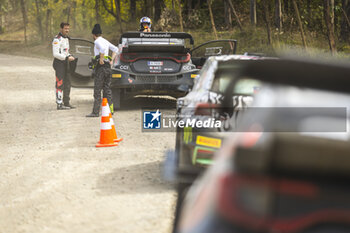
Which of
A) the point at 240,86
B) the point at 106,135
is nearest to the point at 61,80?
the point at 106,135

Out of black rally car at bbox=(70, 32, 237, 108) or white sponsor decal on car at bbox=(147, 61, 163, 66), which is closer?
black rally car at bbox=(70, 32, 237, 108)

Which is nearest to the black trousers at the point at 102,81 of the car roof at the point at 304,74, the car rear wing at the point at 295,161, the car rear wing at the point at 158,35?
the car rear wing at the point at 158,35

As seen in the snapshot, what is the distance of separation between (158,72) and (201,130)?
25.9 ft

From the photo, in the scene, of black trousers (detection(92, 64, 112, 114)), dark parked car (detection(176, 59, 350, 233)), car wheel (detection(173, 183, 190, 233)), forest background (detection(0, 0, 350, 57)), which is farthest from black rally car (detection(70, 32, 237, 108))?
dark parked car (detection(176, 59, 350, 233))

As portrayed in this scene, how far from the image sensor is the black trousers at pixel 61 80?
50.2 ft

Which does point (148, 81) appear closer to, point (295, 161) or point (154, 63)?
point (154, 63)

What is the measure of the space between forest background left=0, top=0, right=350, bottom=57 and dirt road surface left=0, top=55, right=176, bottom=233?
2.34 m

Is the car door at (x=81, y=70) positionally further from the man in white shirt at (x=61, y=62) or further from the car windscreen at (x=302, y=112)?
the car windscreen at (x=302, y=112)

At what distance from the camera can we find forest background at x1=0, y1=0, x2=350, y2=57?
23211mm

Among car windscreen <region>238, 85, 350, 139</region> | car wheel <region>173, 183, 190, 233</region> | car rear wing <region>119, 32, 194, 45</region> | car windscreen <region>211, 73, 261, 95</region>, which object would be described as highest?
car rear wing <region>119, 32, 194, 45</region>

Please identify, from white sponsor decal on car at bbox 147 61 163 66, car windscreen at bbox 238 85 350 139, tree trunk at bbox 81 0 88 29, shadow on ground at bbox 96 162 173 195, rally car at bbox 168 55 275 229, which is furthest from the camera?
tree trunk at bbox 81 0 88 29

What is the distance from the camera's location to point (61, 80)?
50.7ft

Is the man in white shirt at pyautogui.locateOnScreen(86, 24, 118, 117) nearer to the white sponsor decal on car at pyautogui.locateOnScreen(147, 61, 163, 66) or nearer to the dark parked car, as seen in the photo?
the white sponsor decal on car at pyautogui.locateOnScreen(147, 61, 163, 66)

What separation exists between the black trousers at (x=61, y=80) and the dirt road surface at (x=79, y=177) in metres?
0.81
